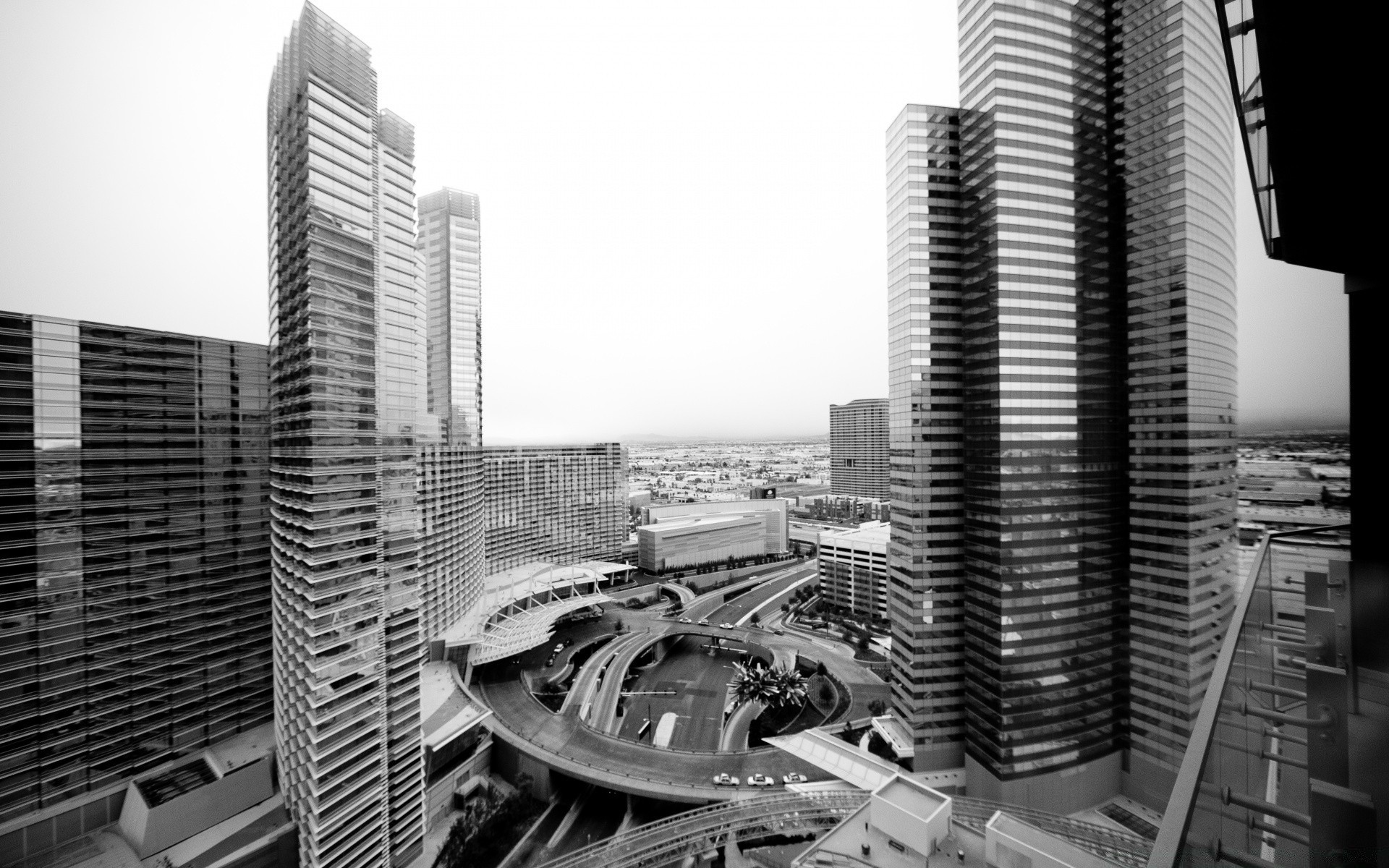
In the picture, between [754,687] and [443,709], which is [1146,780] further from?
Answer: [443,709]

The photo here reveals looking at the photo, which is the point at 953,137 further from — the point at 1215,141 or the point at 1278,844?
the point at 1278,844

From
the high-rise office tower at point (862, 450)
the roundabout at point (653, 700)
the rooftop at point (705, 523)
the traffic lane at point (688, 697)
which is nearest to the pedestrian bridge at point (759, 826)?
the roundabout at point (653, 700)

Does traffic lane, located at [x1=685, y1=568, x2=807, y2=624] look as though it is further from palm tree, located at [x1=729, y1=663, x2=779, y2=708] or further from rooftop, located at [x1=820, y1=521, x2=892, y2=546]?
palm tree, located at [x1=729, y1=663, x2=779, y2=708]

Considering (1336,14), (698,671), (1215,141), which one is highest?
(1215,141)

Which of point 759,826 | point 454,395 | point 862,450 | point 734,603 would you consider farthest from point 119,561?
point 862,450

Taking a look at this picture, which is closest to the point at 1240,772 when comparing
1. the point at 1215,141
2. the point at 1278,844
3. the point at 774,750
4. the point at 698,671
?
the point at 1278,844

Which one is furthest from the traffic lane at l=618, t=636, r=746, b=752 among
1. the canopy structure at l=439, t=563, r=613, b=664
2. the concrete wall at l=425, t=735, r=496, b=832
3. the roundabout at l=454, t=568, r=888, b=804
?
the canopy structure at l=439, t=563, r=613, b=664
